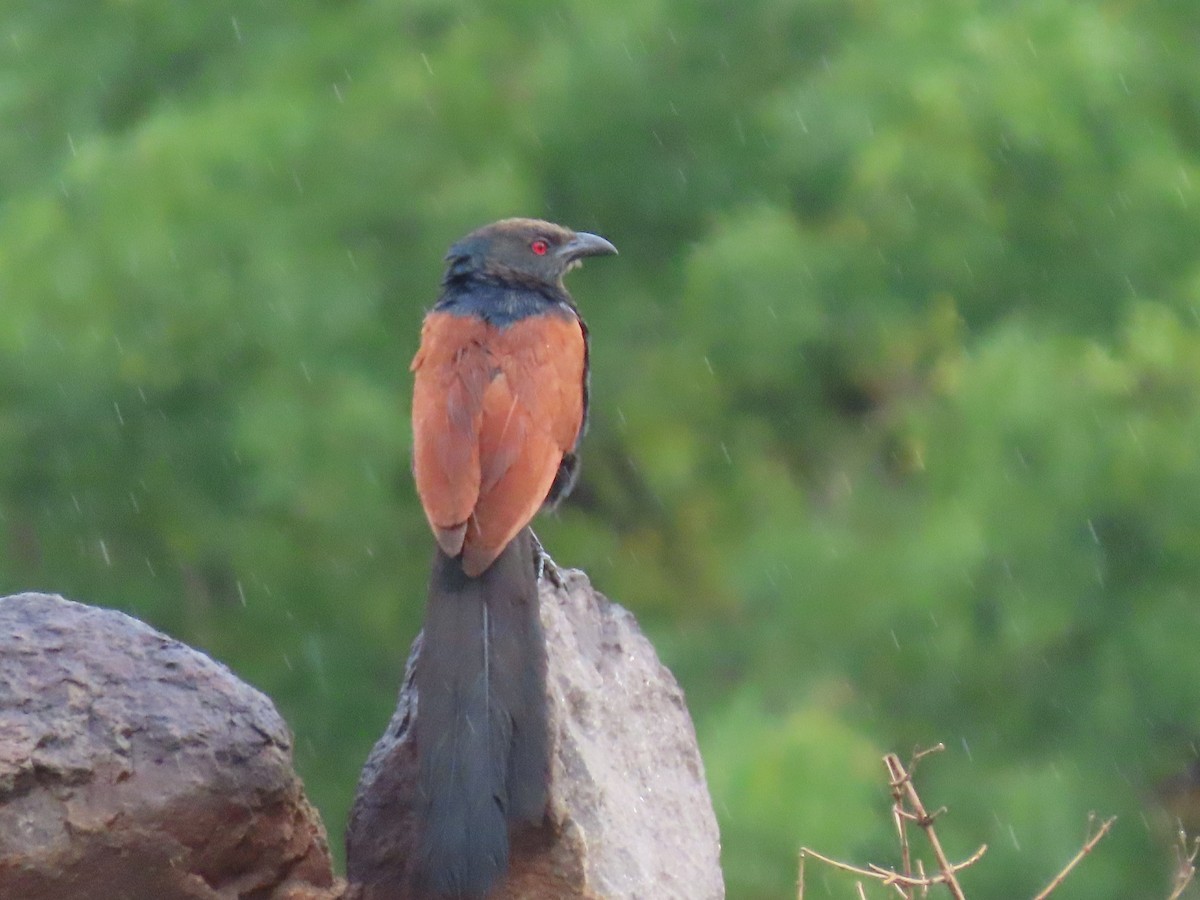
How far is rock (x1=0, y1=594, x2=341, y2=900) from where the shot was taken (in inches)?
137

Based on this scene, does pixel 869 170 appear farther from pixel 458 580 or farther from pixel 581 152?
pixel 458 580

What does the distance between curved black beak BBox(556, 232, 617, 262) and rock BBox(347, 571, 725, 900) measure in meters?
1.06

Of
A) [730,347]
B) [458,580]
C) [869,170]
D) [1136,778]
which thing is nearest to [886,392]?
[730,347]

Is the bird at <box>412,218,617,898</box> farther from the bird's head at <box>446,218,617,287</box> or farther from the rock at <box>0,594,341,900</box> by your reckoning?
the rock at <box>0,594,341,900</box>

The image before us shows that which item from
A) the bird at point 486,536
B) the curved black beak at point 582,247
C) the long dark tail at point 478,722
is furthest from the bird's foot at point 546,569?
the curved black beak at point 582,247

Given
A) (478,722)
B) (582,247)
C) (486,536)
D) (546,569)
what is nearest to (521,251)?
(582,247)

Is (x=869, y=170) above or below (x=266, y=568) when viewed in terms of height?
above

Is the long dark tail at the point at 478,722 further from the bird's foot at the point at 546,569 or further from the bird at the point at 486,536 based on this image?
the bird's foot at the point at 546,569

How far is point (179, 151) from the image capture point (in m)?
8.14

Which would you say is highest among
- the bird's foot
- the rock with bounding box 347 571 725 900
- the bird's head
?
the bird's head

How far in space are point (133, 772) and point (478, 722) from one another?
66 cm

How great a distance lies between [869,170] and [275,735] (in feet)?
15.0

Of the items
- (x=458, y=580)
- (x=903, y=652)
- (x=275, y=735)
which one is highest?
(x=458, y=580)

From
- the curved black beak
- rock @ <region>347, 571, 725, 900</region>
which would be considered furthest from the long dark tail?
the curved black beak
